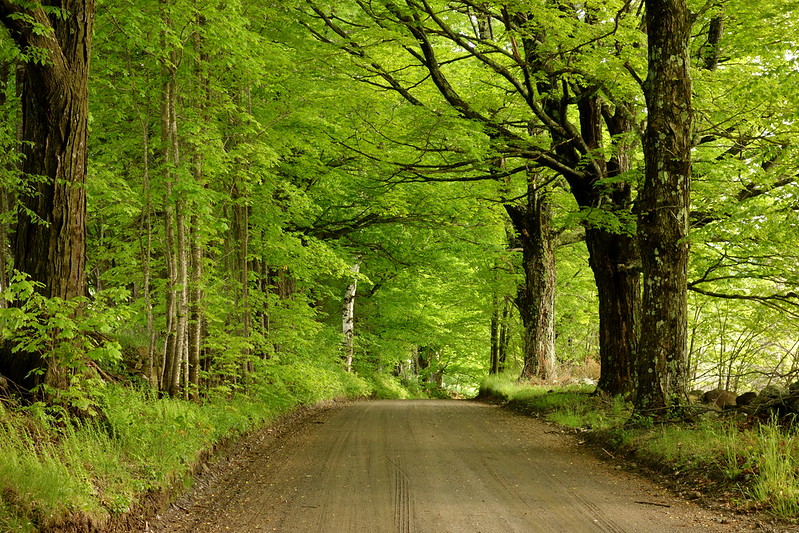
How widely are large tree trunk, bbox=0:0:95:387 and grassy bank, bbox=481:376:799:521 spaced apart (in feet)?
22.4

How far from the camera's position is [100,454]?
5.71 meters

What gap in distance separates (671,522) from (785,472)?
1.22 meters

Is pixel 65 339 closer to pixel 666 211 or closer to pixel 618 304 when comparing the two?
pixel 666 211

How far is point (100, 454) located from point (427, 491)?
3.21 metres

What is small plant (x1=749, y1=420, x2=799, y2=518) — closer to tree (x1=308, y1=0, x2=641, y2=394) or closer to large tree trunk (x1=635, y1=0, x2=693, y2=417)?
large tree trunk (x1=635, y1=0, x2=693, y2=417)

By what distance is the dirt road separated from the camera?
5.44 m

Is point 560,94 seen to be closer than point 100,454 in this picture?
No

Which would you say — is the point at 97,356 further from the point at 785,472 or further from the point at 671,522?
the point at 785,472

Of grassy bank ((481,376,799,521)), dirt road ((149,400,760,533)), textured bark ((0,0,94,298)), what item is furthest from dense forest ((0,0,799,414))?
dirt road ((149,400,760,533))

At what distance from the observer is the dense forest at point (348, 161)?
680cm

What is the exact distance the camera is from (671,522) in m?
5.44

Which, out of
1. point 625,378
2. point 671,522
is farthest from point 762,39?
point 671,522

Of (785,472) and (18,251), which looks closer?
(785,472)

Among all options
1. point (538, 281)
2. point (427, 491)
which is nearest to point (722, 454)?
point (427, 491)
